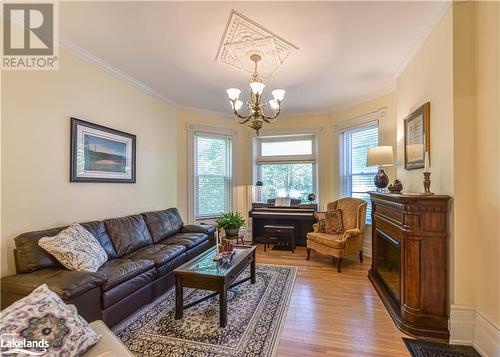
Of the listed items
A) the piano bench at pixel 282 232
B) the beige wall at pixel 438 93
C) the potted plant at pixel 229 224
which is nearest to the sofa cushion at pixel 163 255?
the potted plant at pixel 229 224

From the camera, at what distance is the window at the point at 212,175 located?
200 inches

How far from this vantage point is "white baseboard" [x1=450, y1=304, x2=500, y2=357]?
6.19ft

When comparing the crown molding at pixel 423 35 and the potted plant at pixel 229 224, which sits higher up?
the crown molding at pixel 423 35

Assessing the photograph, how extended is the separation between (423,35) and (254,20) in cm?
172

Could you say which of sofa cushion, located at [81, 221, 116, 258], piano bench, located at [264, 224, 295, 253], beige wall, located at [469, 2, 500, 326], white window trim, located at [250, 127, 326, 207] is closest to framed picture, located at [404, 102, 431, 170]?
beige wall, located at [469, 2, 500, 326]

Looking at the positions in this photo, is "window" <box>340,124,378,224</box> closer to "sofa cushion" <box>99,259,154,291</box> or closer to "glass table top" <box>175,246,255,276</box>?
"glass table top" <box>175,246,255,276</box>

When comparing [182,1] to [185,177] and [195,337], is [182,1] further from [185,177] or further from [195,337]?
[185,177]

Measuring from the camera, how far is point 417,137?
269cm

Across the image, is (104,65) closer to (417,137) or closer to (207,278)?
(207,278)


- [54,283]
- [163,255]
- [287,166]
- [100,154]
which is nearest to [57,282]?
[54,283]

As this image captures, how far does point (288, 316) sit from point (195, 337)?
3.01ft

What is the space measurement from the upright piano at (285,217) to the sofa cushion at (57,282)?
11.2 feet

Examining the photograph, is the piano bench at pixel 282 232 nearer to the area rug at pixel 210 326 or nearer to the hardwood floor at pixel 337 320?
the hardwood floor at pixel 337 320

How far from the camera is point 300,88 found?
3.95 m
